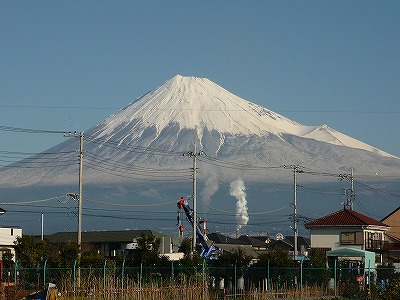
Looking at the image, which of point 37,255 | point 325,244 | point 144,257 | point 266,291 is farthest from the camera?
point 325,244

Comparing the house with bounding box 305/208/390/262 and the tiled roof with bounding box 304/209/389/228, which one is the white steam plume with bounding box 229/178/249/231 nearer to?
the tiled roof with bounding box 304/209/389/228

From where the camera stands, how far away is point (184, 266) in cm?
4238

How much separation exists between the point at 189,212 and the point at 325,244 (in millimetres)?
12394

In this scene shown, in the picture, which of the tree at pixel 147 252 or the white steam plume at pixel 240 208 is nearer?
the tree at pixel 147 252

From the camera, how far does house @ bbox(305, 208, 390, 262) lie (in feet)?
224

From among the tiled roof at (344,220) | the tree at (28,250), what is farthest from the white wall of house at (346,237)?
the tree at (28,250)

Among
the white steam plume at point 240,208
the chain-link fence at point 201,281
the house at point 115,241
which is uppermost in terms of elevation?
the white steam plume at point 240,208

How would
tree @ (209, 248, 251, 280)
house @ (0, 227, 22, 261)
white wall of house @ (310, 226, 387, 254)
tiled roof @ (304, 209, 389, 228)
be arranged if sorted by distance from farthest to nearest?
tiled roof @ (304, 209, 389, 228) < white wall of house @ (310, 226, 387, 254) < house @ (0, 227, 22, 261) < tree @ (209, 248, 251, 280)

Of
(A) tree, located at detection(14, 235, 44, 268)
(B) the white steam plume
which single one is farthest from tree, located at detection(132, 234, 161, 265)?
(B) the white steam plume

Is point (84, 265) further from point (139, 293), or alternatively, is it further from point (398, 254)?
point (398, 254)

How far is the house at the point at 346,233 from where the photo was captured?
68188mm

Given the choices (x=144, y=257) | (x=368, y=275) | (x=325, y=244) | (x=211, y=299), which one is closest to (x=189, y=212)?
(x=325, y=244)

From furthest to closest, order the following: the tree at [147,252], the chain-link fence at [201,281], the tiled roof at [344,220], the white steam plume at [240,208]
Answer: the white steam plume at [240,208], the tiled roof at [344,220], the tree at [147,252], the chain-link fence at [201,281]

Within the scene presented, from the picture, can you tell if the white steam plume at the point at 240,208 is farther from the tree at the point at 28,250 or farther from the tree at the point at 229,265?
the tree at the point at 229,265
